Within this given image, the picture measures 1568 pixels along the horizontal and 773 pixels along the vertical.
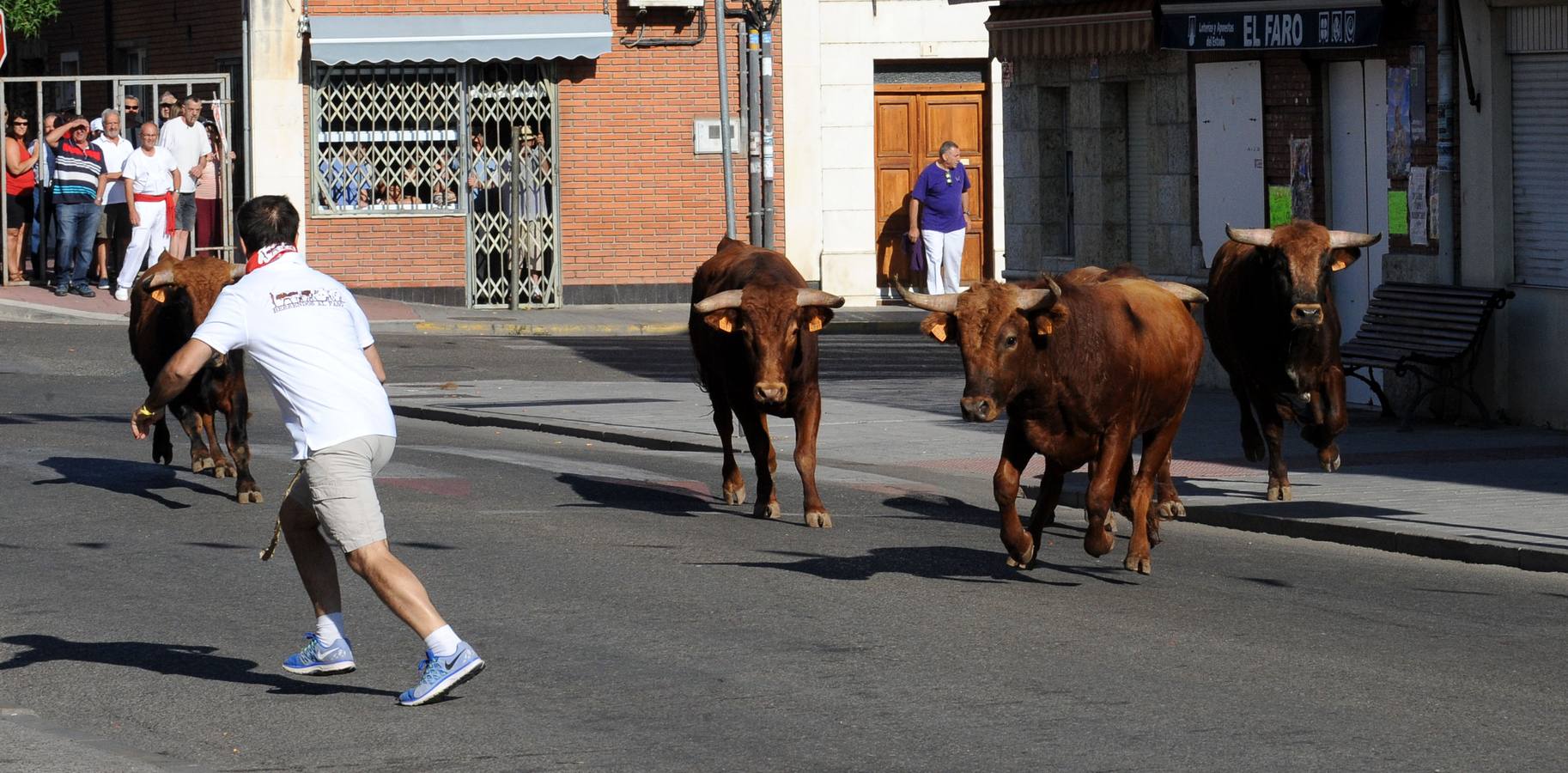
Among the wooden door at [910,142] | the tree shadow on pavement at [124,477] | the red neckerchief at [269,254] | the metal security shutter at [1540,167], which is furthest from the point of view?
the wooden door at [910,142]

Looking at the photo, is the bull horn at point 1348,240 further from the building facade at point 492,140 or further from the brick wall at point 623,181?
the brick wall at point 623,181

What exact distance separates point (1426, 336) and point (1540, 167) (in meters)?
1.47

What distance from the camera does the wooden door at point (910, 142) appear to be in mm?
29625

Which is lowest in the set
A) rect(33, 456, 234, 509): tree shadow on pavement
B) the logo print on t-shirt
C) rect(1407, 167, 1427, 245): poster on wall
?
rect(33, 456, 234, 509): tree shadow on pavement

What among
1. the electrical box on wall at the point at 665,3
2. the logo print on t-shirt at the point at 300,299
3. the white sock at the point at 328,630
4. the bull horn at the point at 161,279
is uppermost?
the electrical box on wall at the point at 665,3

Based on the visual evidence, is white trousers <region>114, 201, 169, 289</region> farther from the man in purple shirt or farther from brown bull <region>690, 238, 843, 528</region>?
brown bull <region>690, 238, 843, 528</region>

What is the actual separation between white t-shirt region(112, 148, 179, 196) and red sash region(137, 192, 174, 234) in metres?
0.05

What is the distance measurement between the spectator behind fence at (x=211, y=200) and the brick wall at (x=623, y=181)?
4.82 feet

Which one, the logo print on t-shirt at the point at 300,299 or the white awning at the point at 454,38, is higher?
the white awning at the point at 454,38

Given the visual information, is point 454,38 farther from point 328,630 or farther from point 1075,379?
point 328,630

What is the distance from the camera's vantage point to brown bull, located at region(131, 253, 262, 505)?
1373 cm

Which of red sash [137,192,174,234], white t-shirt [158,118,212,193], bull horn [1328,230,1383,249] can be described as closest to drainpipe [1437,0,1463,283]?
bull horn [1328,230,1383,249]

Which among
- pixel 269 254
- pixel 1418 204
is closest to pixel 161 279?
pixel 269 254

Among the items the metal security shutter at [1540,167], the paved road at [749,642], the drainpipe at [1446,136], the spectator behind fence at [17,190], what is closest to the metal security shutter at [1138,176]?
the drainpipe at [1446,136]
